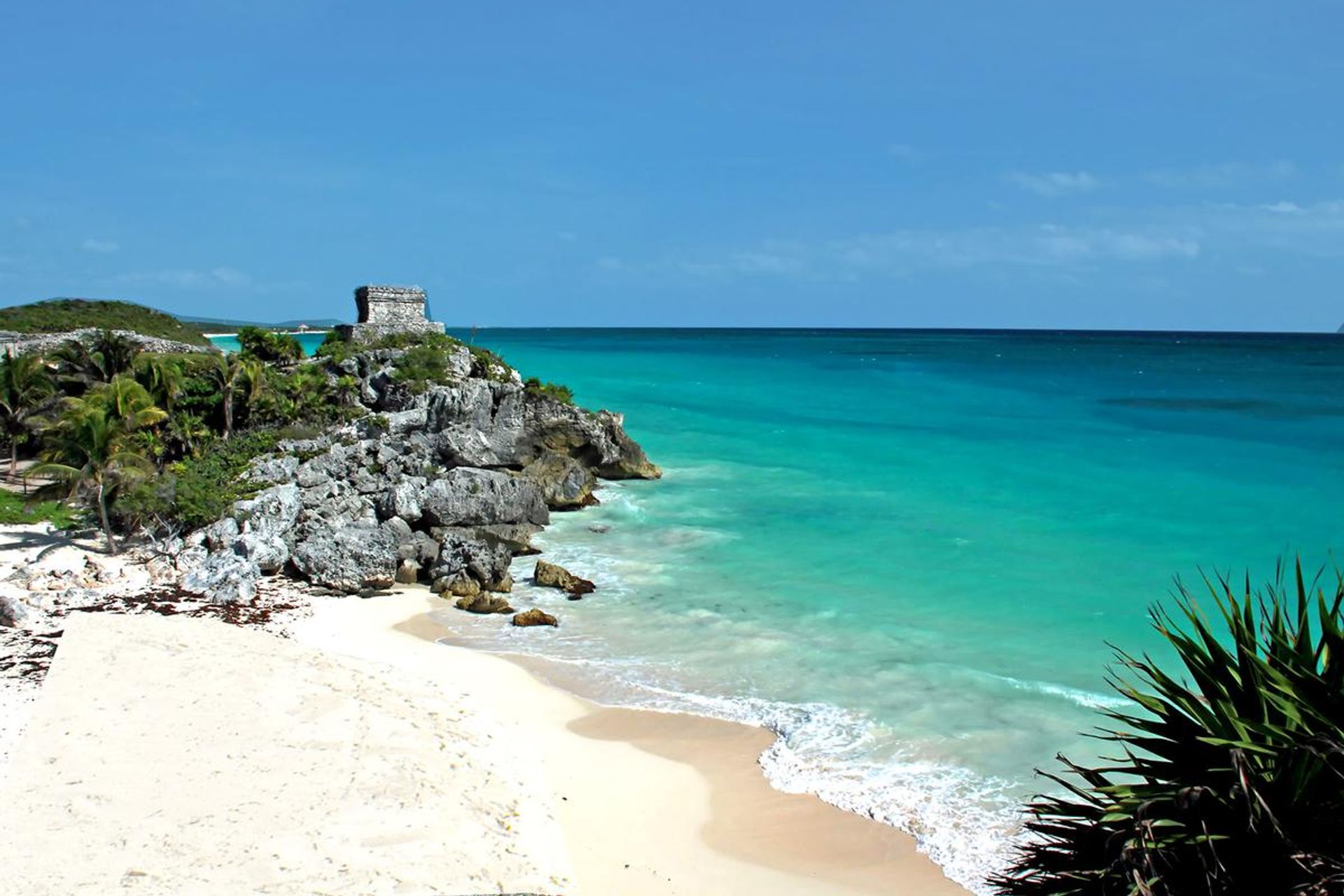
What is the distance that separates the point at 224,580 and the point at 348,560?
2232 millimetres

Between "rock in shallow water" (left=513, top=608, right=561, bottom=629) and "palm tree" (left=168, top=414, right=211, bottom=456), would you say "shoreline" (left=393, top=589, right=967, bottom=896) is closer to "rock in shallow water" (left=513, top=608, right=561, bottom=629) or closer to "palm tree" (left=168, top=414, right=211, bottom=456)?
"rock in shallow water" (left=513, top=608, right=561, bottom=629)

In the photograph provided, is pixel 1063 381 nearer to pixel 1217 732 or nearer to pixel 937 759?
pixel 937 759

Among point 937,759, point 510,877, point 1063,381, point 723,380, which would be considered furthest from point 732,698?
point 1063,381

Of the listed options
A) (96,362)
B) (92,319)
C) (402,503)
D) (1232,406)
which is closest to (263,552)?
(402,503)

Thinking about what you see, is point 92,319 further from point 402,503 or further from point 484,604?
point 484,604

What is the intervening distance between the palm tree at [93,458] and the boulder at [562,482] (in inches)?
394

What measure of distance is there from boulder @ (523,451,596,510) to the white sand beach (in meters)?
11.8

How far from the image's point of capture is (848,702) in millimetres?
13539

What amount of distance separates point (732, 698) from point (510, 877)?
17.8 feet

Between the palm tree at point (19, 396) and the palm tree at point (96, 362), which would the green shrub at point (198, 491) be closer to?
the palm tree at point (19, 396)

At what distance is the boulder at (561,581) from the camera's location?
18281 millimetres

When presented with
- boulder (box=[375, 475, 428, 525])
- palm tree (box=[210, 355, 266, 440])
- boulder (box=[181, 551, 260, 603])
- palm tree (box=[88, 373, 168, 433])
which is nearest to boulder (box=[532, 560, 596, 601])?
boulder (box=[375, 475, 428, 525])

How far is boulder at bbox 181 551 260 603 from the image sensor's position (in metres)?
16.7

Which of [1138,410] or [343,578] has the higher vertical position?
[1138,410]
